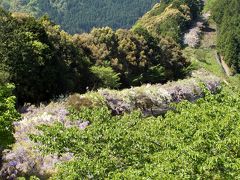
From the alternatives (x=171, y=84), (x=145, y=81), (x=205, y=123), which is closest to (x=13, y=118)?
(x=205, y=123)

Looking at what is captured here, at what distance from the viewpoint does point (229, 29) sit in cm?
10800

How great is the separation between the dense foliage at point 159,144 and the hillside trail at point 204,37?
259 ft

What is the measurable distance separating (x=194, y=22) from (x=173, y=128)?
108046 mm

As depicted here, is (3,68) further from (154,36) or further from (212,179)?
(154,36)

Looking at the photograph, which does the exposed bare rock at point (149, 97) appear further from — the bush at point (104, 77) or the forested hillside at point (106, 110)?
the bush at point (104, 77)

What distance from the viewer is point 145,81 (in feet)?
155

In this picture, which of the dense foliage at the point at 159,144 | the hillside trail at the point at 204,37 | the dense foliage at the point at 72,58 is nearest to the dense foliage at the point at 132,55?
the dense foliage at the point at 72,58

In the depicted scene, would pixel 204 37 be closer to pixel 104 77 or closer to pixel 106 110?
pixel 104 77

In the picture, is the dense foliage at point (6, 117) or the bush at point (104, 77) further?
the bush at point (104, 77)

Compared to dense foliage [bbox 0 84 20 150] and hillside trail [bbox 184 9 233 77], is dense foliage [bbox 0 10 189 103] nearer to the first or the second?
dense foliage [bbox 0 84 20 150]

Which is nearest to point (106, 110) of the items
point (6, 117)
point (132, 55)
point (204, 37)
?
point (6, 117)

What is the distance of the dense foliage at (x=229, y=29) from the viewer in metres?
99.2

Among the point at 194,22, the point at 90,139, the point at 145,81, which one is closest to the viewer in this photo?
the point at 90,139

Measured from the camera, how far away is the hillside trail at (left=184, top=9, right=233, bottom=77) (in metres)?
100
